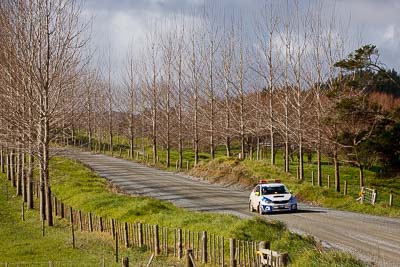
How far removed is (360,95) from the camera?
3756 cm

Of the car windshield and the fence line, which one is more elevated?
the car windshield

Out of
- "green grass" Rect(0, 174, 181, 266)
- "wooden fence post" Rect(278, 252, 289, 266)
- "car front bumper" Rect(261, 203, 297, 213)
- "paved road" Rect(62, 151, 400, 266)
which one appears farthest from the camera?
"car front bumper" Rect(261, 203, 297, 213)

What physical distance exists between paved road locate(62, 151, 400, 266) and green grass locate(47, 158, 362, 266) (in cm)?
214

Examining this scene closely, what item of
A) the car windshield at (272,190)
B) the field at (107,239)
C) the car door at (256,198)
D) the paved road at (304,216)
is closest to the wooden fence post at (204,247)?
the field at (107,239)

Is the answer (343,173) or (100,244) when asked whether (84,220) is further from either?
(343,173)

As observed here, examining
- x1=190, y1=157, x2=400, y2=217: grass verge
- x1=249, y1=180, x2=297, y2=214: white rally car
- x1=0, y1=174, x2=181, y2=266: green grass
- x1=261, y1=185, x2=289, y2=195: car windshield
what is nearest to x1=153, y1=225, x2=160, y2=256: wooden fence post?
x1=0, y1=174, x2=181, y2=266: green grass

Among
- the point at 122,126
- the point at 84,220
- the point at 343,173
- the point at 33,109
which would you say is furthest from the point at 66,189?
the point at 122,126

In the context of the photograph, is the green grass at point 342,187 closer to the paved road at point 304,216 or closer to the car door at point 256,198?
the paved road at point 304,216

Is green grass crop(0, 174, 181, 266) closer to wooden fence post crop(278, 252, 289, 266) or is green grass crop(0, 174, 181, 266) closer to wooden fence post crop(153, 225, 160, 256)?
wooden fence post crop(153, 225, 160, 256)

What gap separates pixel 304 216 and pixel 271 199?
223 cm

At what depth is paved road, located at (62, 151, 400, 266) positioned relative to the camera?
19.0m

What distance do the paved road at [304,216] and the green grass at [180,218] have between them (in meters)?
2.14

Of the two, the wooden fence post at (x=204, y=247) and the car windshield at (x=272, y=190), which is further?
the car windshield at (x=272, y=190)

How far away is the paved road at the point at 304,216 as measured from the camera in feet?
62.3
